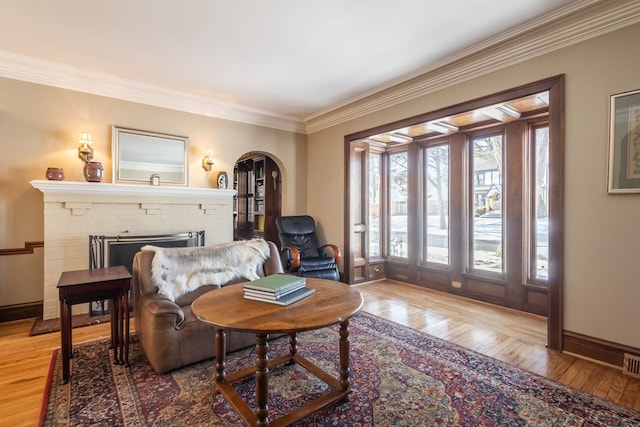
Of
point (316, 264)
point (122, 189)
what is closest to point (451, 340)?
point (316, 264)

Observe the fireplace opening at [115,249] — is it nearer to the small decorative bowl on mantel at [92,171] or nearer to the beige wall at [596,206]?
the small decorative bowl on mantel at [92,171]

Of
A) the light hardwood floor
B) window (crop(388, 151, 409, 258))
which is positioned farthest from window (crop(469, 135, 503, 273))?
window (crop(388, 151, 409, 258))

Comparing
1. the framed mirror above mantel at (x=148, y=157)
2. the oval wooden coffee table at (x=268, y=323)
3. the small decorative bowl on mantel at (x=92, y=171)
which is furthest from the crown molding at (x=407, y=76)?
the oval wooden coffee table at (x=268, y=323)

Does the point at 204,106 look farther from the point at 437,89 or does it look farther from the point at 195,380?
the point at 195,380

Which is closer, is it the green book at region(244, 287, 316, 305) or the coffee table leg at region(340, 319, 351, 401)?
the green book at region(244, 287, 316, 305)

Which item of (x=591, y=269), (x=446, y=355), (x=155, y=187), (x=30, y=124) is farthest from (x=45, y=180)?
(x=591, y=269)

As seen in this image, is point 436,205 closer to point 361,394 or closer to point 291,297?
point 361,394

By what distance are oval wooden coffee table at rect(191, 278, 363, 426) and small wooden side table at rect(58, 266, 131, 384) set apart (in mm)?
808

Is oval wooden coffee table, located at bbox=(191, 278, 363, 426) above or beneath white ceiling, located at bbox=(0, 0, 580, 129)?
beneath

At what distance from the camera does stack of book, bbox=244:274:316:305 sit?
1.76 metres

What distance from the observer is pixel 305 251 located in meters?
4.60

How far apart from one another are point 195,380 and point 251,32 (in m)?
2.73

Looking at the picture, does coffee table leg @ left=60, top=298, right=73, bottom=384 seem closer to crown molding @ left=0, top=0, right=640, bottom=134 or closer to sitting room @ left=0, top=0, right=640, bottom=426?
sitting room @ left=0, top=0, right=640, bottom=426

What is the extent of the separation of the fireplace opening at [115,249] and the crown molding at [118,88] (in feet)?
5.51
